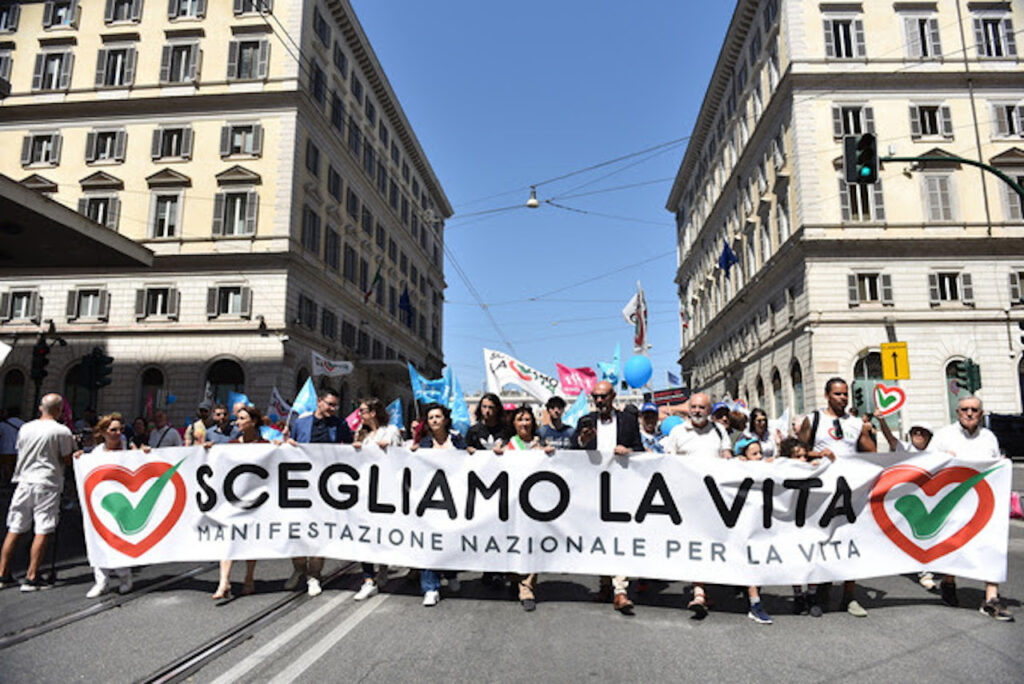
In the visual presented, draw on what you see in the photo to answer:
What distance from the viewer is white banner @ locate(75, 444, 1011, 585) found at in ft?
18.0

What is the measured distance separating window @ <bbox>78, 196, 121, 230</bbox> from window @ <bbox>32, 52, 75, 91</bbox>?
6.09 meters

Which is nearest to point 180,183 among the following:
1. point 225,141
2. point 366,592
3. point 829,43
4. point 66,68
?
point 225,141

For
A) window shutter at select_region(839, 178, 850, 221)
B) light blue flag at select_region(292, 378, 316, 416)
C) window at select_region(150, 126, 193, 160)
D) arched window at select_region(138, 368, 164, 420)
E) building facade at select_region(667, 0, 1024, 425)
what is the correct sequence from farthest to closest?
1. window at select_region(150, 126, 193, 160)
2. window shutter at select_region(839, 178, 850, 221)
3. arched window at select_region(138, 368, 164, 420)
4. building facade at select_region(667, 0, 1024, 425)
5. light blue flag at select_region(292, 378, 316, 416)

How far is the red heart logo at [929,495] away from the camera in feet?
18.2

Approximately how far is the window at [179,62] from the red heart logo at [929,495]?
3337 centimetres

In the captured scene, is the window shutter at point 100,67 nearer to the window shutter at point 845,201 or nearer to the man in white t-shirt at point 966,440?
the window shutter at point 845,201

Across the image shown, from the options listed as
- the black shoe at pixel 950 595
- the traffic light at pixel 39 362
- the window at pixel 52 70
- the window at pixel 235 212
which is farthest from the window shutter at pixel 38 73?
the black shoe at pixel 950 595

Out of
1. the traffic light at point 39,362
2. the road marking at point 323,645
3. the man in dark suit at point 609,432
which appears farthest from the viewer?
the traffic light at point 39,362

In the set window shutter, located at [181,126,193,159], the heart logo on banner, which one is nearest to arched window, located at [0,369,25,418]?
window shutter, located at [181,126,193,159]

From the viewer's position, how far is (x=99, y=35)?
31266mm

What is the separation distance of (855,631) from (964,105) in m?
31.8

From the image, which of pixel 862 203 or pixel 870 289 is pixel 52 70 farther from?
pixel 870 289

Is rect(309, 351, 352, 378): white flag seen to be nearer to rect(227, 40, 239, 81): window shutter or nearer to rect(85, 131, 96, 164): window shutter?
rect(227, 40, 239, 81): window shutter

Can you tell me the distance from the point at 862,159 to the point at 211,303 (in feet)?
83.0
